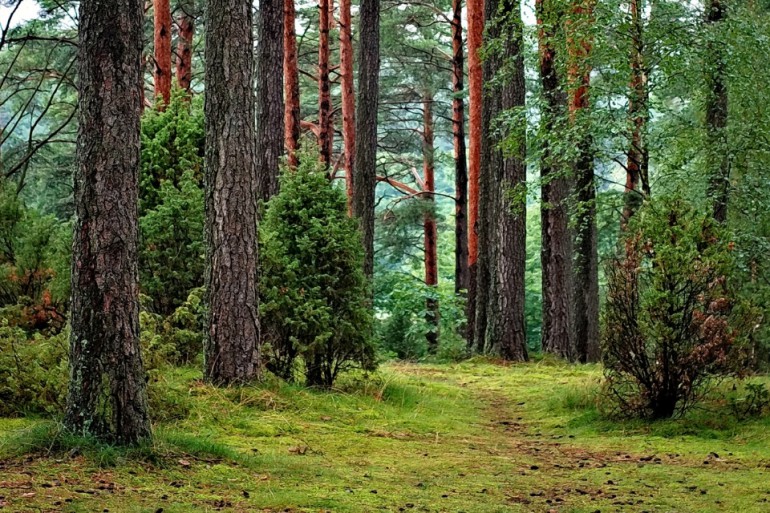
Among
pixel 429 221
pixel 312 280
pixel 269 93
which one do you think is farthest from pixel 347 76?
pixel 312 280

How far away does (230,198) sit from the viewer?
8.52 m

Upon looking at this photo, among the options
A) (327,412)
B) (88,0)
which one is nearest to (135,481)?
(88,0)

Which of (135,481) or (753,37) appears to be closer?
(135,481)

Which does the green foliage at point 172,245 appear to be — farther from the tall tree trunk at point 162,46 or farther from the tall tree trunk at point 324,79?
the tall tree trunk at point 324,79

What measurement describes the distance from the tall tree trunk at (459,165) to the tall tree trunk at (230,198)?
53.3 ft

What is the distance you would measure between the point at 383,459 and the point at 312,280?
10.4ft

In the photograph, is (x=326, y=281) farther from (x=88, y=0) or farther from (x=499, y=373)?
(x=499, y=373)

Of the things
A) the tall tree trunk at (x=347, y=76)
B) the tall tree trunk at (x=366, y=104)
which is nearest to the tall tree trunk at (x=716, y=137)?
the tall tree trunk at (x=366, y=104)

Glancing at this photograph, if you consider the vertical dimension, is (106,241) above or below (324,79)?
below

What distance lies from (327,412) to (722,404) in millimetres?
3666

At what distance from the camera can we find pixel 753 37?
10.3 m

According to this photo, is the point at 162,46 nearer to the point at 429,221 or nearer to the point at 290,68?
the point at 290,68

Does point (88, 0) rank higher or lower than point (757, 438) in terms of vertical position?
higher

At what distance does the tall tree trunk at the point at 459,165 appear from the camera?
24750mm
